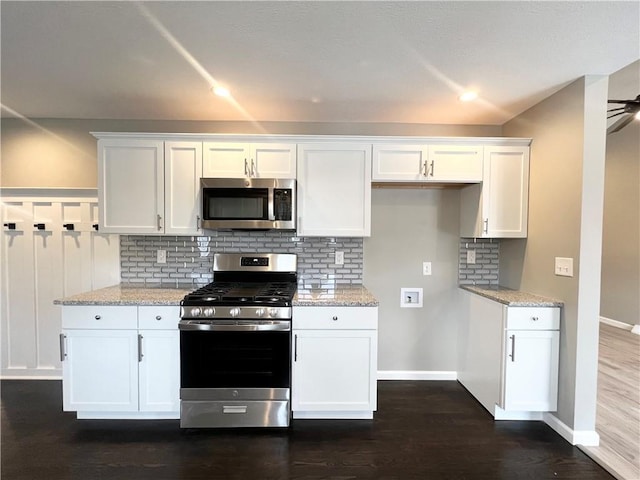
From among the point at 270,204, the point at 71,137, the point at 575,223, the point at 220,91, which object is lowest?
the point at 575,223

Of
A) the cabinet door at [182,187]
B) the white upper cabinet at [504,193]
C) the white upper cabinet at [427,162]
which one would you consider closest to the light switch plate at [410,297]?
the white upper cabinet at [504,193]

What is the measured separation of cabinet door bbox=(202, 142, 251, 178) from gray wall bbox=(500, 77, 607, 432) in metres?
2.33

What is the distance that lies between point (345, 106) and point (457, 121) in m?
1.11

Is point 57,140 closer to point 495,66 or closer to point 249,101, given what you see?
point 249,101

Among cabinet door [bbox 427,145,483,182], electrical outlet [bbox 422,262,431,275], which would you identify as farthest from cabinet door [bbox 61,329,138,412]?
cabinet door [bbox 427,145,483,182]

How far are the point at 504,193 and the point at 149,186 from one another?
9.59ft

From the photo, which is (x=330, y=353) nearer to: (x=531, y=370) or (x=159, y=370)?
(x=159, y=370)

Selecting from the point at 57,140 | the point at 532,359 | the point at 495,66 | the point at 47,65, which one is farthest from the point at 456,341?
the point at 57,140

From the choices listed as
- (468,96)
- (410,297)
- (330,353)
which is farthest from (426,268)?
(468,96)

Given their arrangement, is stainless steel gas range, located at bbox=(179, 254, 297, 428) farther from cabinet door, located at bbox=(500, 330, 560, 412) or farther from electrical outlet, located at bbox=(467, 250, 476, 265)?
electrical outlet, located at bbox=(467, 250, 476, 265)

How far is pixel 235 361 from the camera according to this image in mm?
2270

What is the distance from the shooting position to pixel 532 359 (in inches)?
90.2

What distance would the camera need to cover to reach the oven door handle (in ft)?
7.32

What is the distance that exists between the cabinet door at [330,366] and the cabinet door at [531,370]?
98cm
